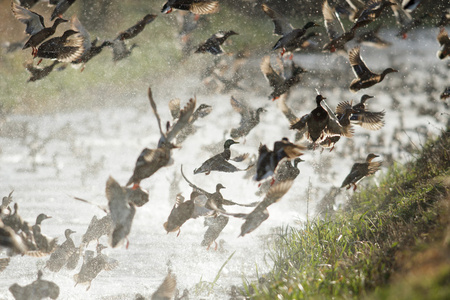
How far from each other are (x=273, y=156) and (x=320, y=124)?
2.34 ft

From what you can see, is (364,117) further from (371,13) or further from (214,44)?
(214,44)

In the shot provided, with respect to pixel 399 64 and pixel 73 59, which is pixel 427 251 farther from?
pixel 399 64

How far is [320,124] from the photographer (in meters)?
3.83

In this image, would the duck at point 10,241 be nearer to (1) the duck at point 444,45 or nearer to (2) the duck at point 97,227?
(2) the duck at point 97,227

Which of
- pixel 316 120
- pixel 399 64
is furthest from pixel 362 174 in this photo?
pixel 399 64

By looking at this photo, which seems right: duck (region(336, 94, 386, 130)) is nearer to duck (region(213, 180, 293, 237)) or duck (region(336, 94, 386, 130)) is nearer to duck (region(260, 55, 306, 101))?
duck (region(260, 55, 306, 101))

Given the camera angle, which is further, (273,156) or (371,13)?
(371,13)

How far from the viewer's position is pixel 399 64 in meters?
16.6

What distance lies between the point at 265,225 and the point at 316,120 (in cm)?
297

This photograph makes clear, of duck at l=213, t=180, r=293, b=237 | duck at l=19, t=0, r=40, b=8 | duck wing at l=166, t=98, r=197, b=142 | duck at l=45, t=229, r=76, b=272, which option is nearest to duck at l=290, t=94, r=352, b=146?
duck at l=213, t=180, r=293, b=237

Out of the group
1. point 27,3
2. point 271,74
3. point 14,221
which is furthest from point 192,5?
point 14,221

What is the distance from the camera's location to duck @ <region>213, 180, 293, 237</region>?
340 centimetres

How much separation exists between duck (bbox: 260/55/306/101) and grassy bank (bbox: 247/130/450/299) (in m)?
1.49

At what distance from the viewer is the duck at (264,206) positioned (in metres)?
3.40
